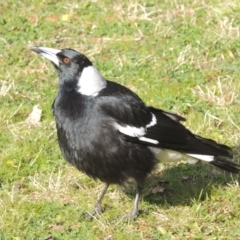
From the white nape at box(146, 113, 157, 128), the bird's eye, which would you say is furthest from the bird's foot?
the bird's eye

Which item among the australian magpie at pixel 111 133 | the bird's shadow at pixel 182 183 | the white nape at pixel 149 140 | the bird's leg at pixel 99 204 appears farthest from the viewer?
the bird's shadow at pixel 182 183

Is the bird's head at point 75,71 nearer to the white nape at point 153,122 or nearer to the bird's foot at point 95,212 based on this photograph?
the white nape at point 153,122

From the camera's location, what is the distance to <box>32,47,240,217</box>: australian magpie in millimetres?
4164

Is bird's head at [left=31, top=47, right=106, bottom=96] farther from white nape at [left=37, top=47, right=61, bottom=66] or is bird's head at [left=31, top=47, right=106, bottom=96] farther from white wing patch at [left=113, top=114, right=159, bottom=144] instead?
white wing patch at [left=113, top=114, right=159, bottom=144]

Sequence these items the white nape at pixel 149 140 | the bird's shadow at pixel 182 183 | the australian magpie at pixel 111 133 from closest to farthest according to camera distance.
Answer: the australian magpie at pixel 111 133 < the white nape at pixel 149 140 < the bird's shadow at pixel 182 183

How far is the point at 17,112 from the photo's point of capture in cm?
550

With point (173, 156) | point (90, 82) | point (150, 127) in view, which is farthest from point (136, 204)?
point (90, 82)

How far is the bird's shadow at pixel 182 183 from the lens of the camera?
4.57 m

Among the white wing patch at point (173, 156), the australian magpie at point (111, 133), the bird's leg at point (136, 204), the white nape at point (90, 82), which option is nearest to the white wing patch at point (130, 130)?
the australian magpie at point (111, 133)

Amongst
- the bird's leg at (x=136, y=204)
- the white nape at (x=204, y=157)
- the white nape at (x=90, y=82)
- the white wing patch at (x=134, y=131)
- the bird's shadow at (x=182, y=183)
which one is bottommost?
the bird's shadow at (x=182, y=183)

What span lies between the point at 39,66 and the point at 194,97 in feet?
4.64

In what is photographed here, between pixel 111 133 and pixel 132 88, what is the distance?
1693 millimetres

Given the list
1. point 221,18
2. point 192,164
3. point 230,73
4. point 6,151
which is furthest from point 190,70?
point 6,151

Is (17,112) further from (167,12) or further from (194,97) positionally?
(167,12)
